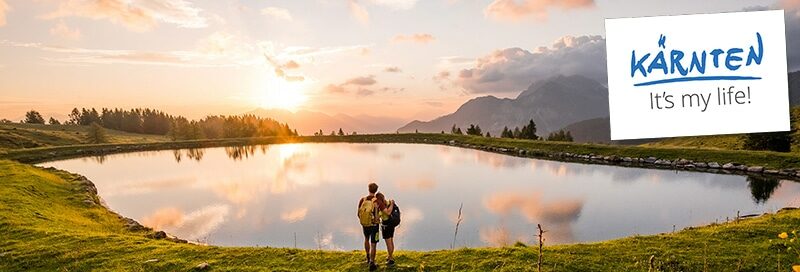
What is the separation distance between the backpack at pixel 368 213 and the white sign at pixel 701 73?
336 inches

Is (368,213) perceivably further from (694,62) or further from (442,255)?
(694,62)

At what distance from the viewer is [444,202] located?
2964 cm

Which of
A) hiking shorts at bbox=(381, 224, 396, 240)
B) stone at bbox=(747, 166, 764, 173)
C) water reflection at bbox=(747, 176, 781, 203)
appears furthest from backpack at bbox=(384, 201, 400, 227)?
stone at bbox=(747, 166, 764, 173)

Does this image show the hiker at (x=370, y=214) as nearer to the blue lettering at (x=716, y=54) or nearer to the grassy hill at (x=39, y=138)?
the blue lettering at (x=716, y=54)

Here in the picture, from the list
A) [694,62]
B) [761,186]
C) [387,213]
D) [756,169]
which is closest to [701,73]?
[694,62]

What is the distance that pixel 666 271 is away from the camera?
13.0 meters

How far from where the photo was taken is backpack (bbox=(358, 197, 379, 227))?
41.6ft

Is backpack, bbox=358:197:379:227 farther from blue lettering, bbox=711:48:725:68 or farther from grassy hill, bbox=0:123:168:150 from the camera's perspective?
grassy hill, bbox=0:123:168:150

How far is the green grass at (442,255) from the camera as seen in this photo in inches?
544

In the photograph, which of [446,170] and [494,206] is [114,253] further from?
[446,170]

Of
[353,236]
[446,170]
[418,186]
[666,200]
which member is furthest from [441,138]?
[353,236]

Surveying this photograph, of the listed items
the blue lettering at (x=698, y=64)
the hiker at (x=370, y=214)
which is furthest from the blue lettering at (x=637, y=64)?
the hiker at (x=370, y=214)

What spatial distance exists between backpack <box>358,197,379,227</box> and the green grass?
212 cm

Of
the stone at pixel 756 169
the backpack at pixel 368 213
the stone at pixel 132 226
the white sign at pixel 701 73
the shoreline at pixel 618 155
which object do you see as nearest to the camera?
the backpack at pixel 368 213
